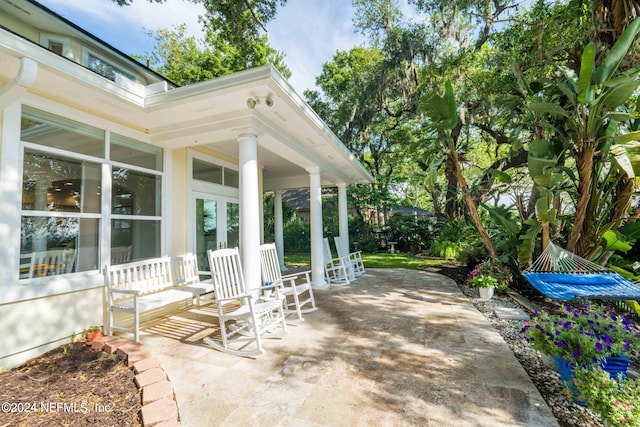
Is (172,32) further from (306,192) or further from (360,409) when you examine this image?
(360,409)

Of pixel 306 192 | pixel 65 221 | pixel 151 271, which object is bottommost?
pixel 151 271

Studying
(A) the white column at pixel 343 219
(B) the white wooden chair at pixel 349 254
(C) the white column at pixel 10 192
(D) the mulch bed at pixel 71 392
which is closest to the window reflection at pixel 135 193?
(C) the white column at pixel 10 192

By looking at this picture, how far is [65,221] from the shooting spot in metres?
3.44

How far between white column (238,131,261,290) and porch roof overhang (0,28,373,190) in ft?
0.88

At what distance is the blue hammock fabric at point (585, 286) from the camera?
343 cm

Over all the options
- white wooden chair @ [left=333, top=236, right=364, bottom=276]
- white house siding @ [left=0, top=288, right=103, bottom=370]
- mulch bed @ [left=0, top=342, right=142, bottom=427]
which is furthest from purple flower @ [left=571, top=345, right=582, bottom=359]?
white wooden chair @ [left=333, top=236, right=364, bottom=276]

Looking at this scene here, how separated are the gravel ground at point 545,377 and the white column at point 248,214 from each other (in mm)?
3131

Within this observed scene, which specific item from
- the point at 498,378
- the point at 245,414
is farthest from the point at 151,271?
the point at 498,378

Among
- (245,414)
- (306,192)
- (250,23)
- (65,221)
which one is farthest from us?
(306,192)

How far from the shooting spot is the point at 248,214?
388 centimetres

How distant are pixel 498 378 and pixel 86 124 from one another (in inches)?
212

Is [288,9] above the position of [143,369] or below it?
above

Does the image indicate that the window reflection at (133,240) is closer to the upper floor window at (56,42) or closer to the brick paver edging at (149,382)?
the brick paver edging at (149,382)

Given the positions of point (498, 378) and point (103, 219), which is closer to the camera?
point (498, 378)
